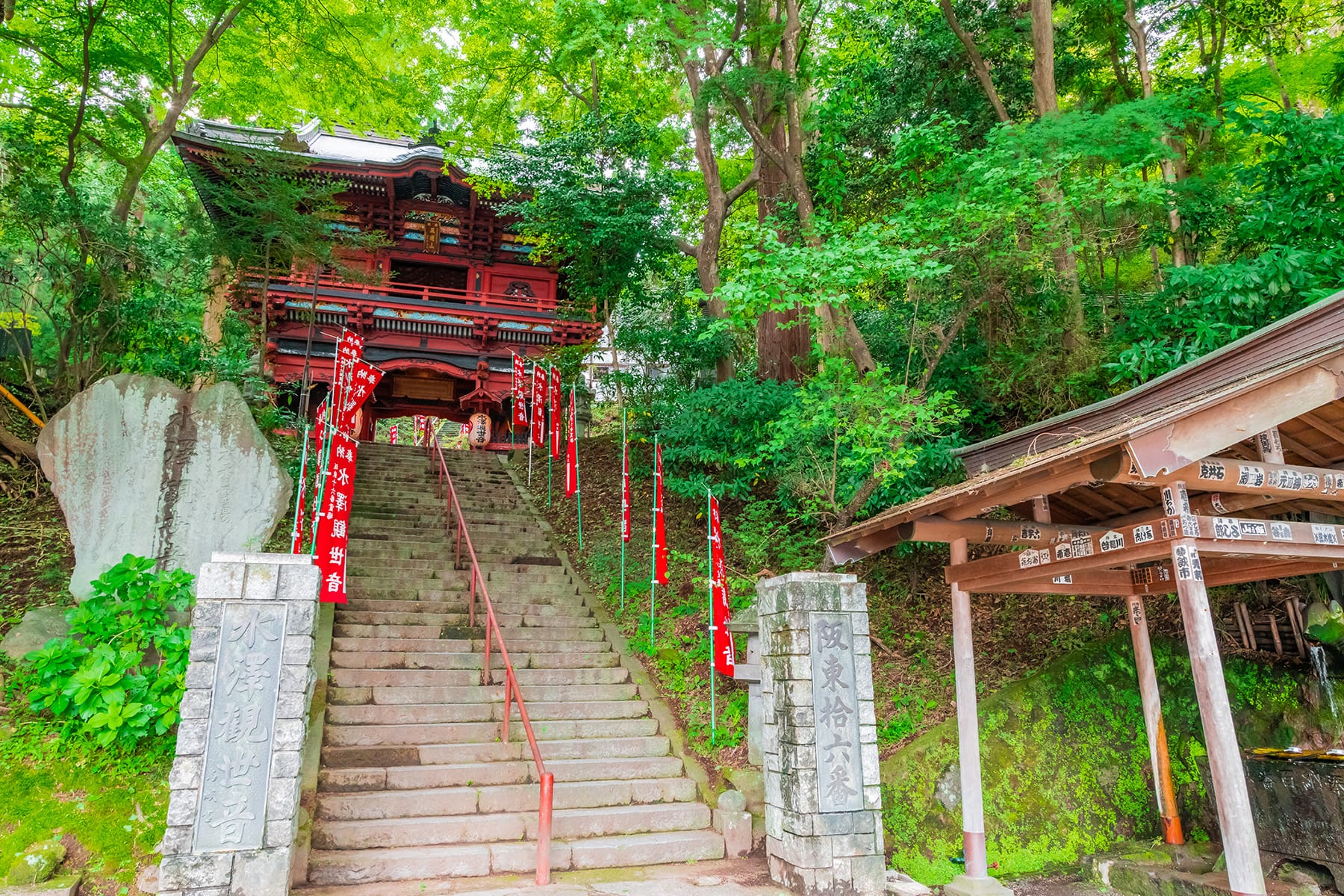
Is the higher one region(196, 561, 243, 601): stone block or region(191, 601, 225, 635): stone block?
region(196, 561, 243, 601): stone block

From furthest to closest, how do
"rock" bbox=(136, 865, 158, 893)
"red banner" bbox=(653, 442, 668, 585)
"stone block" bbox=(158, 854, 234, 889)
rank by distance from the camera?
"red banner" bbox=(653, 442, 668, 585)
"rock" bbox=(136, 865, 158, 893)
"stone block" bbox=(158, 854, 234, 889)

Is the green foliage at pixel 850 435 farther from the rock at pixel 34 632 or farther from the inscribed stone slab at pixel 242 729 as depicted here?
the rock at pixel 34 632

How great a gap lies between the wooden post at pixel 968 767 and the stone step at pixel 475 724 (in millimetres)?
2822

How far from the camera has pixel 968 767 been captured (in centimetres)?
569

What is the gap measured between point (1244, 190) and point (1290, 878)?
24.9 feet

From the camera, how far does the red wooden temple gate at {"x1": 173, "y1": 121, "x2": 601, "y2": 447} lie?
1590 centimetres

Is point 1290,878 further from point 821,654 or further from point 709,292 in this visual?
point 709,292

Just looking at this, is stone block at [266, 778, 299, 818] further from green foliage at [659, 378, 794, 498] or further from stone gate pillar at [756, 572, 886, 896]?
green foliage at [659, 378, 794, 498]

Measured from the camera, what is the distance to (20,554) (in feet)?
26.7

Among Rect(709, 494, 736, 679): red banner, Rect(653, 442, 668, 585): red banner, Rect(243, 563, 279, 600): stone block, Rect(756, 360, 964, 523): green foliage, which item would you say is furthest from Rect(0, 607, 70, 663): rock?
Rect(756, 360, 964, 523): green foliage

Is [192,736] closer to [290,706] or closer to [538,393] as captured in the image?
[290,706]

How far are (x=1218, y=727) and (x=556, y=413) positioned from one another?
11340 mm

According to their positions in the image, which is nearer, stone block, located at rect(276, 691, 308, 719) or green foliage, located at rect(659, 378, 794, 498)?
stone block, located at rect(276, 691, 308, 719)

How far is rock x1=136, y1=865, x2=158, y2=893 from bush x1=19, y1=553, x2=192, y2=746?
3.09 ft
